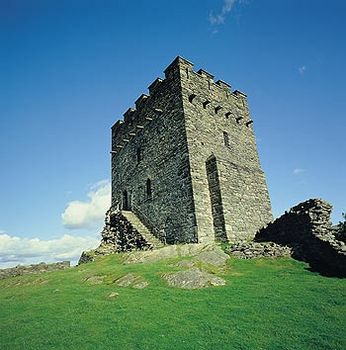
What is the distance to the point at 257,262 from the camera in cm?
1399

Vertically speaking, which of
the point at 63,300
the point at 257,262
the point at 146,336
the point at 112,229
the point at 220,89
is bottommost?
the point at 146,336

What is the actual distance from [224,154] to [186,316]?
51.8ft

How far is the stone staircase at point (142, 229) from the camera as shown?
2036 cm

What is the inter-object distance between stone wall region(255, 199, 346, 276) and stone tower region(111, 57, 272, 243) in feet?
12.9

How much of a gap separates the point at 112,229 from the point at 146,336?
1804 centimetres

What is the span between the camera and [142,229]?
2228 cm

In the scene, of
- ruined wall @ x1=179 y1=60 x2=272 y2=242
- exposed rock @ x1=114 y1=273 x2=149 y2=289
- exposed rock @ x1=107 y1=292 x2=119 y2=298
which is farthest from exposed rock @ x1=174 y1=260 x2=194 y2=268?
ruined wall @ x1=179 y1=60 x2=272 y2=242

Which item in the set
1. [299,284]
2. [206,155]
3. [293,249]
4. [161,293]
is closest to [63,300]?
[161,293]

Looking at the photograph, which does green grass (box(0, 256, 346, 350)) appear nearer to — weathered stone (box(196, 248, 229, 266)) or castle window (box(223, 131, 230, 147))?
weathered stone (box(196, 248, 229, 266))

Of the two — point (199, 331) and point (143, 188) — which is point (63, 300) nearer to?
point (199, 331)

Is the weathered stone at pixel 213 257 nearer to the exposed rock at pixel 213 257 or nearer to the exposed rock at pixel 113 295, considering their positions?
the exposed rock at pixel 213 257

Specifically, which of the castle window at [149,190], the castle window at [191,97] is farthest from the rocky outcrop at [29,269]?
the castle window at [191,97]

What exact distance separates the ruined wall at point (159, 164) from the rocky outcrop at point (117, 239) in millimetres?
1463

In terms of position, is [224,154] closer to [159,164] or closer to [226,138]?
[226,138]
